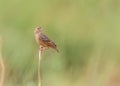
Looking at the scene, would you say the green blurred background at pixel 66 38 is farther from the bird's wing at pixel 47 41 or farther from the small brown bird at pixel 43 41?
the bird's wing at pixel 47 41

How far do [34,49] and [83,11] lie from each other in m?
1.00

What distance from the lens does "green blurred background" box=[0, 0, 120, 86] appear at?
24.8 feet

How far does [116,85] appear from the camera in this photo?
763cm

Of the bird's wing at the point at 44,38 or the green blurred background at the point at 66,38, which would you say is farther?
the green blurred background at the point at 66,38

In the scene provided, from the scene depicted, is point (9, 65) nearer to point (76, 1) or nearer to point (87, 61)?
point (87, 61)

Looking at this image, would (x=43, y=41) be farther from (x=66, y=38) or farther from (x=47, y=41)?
(x=66, y=38)

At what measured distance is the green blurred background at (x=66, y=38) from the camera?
7.57m

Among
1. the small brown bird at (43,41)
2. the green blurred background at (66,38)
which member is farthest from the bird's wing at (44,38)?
the green blurred background at (66,38)

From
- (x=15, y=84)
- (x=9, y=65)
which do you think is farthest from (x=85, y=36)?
(x=15, y=84)

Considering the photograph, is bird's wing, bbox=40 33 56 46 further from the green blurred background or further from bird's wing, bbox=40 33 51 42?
the green blurred background

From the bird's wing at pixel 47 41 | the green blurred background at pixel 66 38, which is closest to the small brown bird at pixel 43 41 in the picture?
the bird's wing at pixel 47 41

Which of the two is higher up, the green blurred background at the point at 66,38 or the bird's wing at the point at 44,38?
the green blurred background at the point at 66,38

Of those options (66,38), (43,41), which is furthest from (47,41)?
(66,38)

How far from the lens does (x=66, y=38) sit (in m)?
8.53
